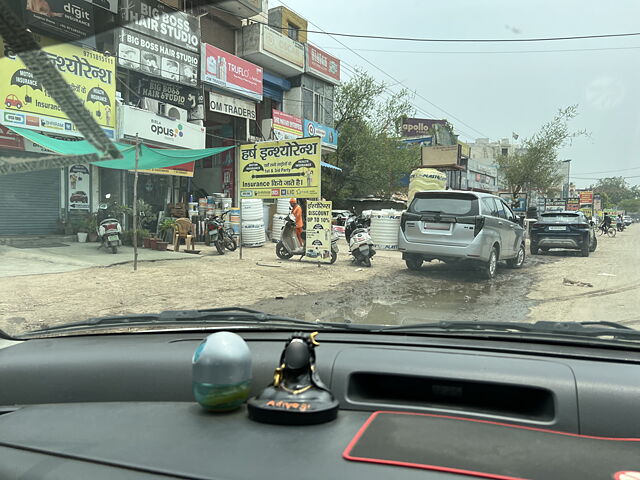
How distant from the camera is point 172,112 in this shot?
15.6 meters

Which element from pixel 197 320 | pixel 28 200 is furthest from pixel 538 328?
pixel 28 200

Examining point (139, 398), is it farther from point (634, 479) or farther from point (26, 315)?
point (26, 315)

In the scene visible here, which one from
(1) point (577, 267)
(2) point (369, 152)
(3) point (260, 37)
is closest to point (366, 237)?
(1) point (577, 267)

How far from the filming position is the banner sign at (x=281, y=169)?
1166cm

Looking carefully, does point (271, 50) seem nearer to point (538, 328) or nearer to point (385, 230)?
point (385, 230)

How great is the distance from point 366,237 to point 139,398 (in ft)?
32.0

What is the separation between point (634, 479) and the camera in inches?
49.7

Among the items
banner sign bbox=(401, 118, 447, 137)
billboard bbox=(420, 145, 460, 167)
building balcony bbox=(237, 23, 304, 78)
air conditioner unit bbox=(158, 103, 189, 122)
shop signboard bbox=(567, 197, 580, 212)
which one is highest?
banner sign bbox=(401, 118, 447, 137)

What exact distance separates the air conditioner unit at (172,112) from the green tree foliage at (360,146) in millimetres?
15272

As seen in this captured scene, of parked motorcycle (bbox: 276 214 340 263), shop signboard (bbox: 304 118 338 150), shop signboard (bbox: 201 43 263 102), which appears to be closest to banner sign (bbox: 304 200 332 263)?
parked motorcycle (bbox: 276 214 340 263)

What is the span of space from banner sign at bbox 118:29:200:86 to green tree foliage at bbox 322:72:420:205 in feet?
49.0

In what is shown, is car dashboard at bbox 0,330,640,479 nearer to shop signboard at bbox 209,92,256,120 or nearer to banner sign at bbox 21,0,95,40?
banner sign at bbox 21,0,95,40

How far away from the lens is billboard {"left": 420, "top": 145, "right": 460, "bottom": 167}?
28.8 metres

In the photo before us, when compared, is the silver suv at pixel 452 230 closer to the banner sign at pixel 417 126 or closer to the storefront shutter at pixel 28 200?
the storefront shutter at pixel 28 200
